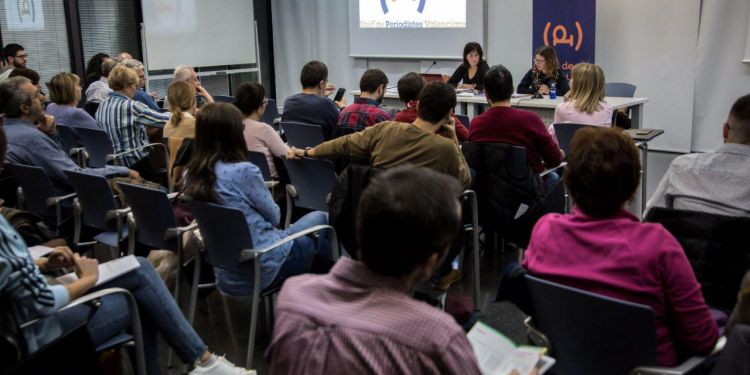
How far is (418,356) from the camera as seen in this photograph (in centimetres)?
118

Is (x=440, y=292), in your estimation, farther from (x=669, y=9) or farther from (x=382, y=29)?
(x=382, y=29)

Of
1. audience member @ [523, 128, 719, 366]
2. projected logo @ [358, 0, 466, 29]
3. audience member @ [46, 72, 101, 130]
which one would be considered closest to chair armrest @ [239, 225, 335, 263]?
audience member @ [523, 128, 719, 366]

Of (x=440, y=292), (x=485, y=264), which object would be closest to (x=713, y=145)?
(x=485, y=264)

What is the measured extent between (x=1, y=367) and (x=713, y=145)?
22.3 ft

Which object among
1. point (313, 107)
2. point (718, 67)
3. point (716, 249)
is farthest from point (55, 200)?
point (718, 67)

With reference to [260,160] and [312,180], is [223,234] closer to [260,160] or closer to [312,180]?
[312,180]

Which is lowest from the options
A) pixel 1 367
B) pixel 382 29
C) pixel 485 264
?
pixel 485 264

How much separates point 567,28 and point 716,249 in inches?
227

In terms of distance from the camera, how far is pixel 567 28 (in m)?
7.47

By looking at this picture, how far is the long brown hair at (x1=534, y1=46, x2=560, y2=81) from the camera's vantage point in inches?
255

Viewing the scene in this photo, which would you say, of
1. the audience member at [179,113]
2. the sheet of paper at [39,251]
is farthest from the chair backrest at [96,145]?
the sheet of paper at [39,251]

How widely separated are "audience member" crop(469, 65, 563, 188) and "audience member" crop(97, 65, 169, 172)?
2473 mm

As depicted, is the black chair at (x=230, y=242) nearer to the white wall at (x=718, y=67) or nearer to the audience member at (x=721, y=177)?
the audience member at (x=721, y=177)

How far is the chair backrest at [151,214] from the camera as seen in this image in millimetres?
2931
